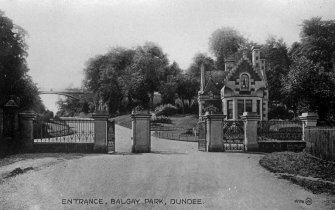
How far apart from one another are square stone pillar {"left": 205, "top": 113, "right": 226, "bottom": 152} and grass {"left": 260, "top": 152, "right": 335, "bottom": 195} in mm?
3001

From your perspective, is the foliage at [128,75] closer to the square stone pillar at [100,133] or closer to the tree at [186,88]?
the tree at [186,88]

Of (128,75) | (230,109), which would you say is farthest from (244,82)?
(128,75)

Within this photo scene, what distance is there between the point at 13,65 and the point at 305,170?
28.6 metres

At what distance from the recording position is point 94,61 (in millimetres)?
72812

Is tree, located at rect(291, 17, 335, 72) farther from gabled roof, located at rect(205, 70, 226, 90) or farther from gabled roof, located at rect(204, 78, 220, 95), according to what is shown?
gabled roof, located at rect(204, 78, 220, 95)

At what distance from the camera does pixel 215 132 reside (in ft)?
55.7

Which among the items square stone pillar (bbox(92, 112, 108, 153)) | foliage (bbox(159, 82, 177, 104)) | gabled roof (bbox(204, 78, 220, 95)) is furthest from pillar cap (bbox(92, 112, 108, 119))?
foliage (bbox(159, 82, 177, 104))

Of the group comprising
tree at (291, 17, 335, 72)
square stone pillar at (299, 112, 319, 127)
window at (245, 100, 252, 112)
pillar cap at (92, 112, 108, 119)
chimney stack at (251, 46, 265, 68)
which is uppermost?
tree at (291, 17, 335, 72)

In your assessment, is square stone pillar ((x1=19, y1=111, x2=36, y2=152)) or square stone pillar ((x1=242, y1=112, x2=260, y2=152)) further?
square stone pillar ((x1=242, y1=112, x2=260, y2=152))

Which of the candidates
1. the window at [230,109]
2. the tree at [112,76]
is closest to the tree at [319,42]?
the window at [230,109]

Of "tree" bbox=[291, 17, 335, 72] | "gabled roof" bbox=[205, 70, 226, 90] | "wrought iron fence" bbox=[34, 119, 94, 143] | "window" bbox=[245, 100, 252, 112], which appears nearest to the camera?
"wrought iron fence" bbox=[34, 119, 94, 143]

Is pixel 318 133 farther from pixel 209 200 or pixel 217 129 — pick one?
pixel 209 200

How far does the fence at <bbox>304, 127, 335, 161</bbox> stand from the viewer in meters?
14.1

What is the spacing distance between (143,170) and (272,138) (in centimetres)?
983
